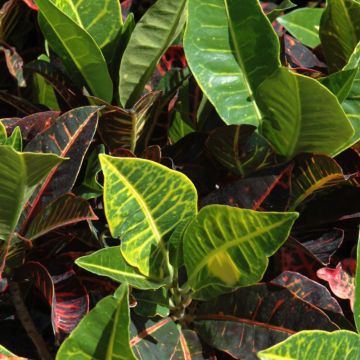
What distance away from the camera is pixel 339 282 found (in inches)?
44.9

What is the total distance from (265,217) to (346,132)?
0.27m

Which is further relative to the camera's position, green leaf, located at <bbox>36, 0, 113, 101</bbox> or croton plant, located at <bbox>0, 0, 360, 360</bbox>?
green leaf, located at <bbox>36, 0, 113, 101</bbox>

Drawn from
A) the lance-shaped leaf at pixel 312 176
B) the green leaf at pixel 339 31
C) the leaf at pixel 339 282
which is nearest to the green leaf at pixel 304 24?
the green leaf at pixel 339 31

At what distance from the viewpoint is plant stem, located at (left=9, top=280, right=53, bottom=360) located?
1.14 m

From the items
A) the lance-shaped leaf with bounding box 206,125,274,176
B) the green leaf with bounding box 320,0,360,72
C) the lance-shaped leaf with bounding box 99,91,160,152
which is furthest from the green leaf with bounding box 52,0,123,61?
the green leaf with bounding box 320,0,360,72

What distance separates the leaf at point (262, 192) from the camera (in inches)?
43.9

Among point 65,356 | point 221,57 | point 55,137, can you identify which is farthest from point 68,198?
point 221,57

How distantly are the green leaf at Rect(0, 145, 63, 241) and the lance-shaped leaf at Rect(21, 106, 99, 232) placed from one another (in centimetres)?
6

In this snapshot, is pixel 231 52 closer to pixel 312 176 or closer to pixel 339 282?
pixel 312 176

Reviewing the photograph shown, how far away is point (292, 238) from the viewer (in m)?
1.12

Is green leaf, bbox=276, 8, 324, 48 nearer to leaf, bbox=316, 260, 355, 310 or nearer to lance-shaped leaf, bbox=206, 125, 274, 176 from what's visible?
lance-shaped leaf, bbox=206, 125, 274, 176

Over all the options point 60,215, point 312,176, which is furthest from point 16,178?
point 312,176

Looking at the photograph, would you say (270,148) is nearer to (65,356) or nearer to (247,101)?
(247,101)

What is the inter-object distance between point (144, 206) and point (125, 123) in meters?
0.19
